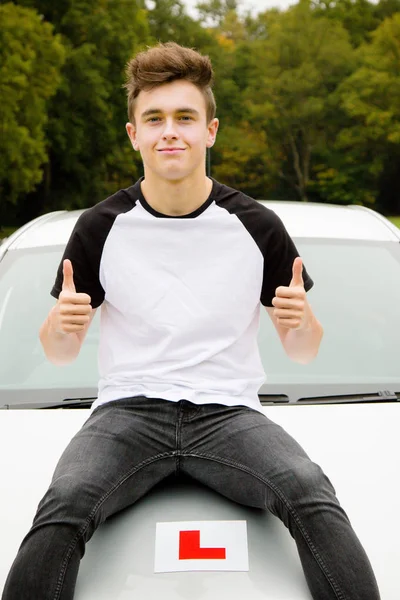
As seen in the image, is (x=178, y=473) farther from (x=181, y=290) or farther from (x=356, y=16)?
(x=356, y=16)

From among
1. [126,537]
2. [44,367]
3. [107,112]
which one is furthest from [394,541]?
[107,112]

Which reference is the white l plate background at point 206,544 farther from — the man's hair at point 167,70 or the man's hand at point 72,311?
the man's hair at point 167,70

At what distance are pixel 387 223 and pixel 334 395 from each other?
1.06m

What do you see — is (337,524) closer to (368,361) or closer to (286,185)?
(368,361)

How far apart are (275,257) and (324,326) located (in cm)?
78

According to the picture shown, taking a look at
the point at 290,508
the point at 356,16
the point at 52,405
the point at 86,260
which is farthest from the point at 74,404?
the point at 356,16

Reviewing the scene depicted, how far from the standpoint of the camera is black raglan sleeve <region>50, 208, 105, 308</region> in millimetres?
2178

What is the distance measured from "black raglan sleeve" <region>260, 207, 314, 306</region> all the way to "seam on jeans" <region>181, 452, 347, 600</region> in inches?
18.0

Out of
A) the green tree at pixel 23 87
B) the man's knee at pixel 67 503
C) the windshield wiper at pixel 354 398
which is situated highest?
the green tree at pixel 23 87

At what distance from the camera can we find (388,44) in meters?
46.0

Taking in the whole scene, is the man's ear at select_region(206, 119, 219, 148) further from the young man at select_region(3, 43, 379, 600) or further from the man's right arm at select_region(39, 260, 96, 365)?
the man's right arm at select_region(39, 260, 96, 365)

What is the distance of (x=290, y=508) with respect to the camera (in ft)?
5.77

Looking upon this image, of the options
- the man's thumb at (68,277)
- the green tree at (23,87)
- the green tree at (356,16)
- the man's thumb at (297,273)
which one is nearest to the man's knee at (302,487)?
the man's thumb at (297,273)

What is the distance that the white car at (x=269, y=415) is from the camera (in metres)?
1.72
